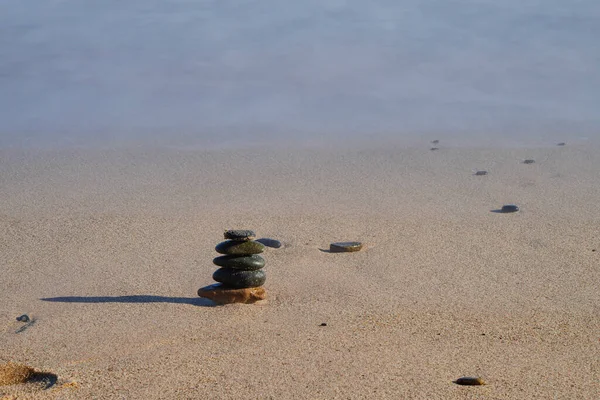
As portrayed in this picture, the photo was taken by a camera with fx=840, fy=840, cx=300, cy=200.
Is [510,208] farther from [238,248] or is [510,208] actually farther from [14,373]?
[14,373]

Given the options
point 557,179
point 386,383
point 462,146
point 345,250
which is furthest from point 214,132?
point 386,383

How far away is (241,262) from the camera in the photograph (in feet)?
18.8

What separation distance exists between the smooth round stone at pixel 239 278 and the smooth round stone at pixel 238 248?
0.41ft

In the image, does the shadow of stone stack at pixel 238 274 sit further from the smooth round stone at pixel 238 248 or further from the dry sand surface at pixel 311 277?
the dry sand surface at pixel 311 277

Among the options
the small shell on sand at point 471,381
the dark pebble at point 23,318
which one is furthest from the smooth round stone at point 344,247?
the small shell on sand at point 471,381

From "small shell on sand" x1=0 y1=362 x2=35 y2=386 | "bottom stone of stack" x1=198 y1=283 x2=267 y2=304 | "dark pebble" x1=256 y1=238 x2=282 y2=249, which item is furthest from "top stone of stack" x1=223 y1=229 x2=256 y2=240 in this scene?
"small shell on sand" x1=0 y1=362 x2=35 y2=386

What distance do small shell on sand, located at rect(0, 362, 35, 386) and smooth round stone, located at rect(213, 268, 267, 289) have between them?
5.23 ft

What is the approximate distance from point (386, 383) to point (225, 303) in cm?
177

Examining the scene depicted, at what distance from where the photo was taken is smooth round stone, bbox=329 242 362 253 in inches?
265

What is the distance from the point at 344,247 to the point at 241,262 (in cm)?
127

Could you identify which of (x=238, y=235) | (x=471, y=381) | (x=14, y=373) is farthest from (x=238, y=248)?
(x=471, y=381)

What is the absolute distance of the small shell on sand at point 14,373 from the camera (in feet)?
14.2

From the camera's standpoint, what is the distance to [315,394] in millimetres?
3998

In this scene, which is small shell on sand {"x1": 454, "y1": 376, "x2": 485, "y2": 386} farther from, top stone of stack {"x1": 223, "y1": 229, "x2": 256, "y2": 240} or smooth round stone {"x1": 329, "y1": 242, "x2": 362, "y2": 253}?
smooth round stone {"x1": 329, "y1": 242, "x2": 362, "y2": 253}
